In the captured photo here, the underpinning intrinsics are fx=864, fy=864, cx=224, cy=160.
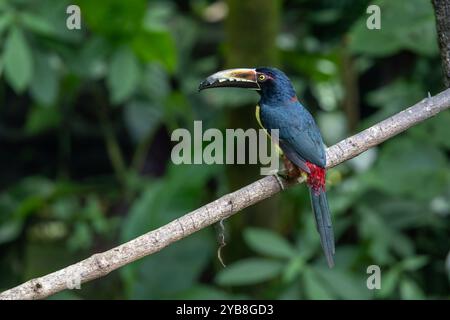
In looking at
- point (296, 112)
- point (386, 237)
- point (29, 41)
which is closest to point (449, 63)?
point (296, 112)

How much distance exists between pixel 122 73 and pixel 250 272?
43.7 inches

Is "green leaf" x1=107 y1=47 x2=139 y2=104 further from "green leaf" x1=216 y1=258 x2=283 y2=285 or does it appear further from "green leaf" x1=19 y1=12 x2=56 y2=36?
"green leaf" x1=216 y1=258 x2=283 y2=285

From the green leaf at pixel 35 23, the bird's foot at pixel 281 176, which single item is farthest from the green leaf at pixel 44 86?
the bird's foot at pixel 281 176

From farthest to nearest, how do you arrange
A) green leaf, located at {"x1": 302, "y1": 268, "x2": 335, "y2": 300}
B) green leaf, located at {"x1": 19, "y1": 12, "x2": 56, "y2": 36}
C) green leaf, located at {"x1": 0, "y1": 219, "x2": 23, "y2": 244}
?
green leaf, located at {"x1": 0, "y1": 219, "x2": 23, "y2": 244}, green leaf, located at {"x1": 19, "y1": 12, "x2": 56, "y2": 36}, green leaf, located at {"x1": 302, "y1": 268, "x2": 335, "y2": 300}

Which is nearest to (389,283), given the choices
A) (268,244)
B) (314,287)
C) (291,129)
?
(314,287)

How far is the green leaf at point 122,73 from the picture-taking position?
3896 millimetres

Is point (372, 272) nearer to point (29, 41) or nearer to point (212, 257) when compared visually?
point (212, 257)

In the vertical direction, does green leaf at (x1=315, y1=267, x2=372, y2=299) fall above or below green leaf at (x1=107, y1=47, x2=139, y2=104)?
below

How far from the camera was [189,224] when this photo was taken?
225 centimetres

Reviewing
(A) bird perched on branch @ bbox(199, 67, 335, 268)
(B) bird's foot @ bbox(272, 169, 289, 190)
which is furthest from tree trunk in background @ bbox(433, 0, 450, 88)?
(B) bird's foot @ bbox(272, 169, 289, 190)

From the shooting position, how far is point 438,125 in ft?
12.9

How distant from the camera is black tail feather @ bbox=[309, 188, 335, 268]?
2.55 m

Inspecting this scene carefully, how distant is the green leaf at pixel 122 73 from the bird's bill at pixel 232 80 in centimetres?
126

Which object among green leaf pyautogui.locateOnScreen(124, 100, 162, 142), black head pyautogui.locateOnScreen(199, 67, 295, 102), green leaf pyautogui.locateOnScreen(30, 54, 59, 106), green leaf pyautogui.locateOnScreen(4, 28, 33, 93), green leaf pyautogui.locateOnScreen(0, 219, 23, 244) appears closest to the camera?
black head pyautogui.locateOnScreen(199, 67, 295, 102)
